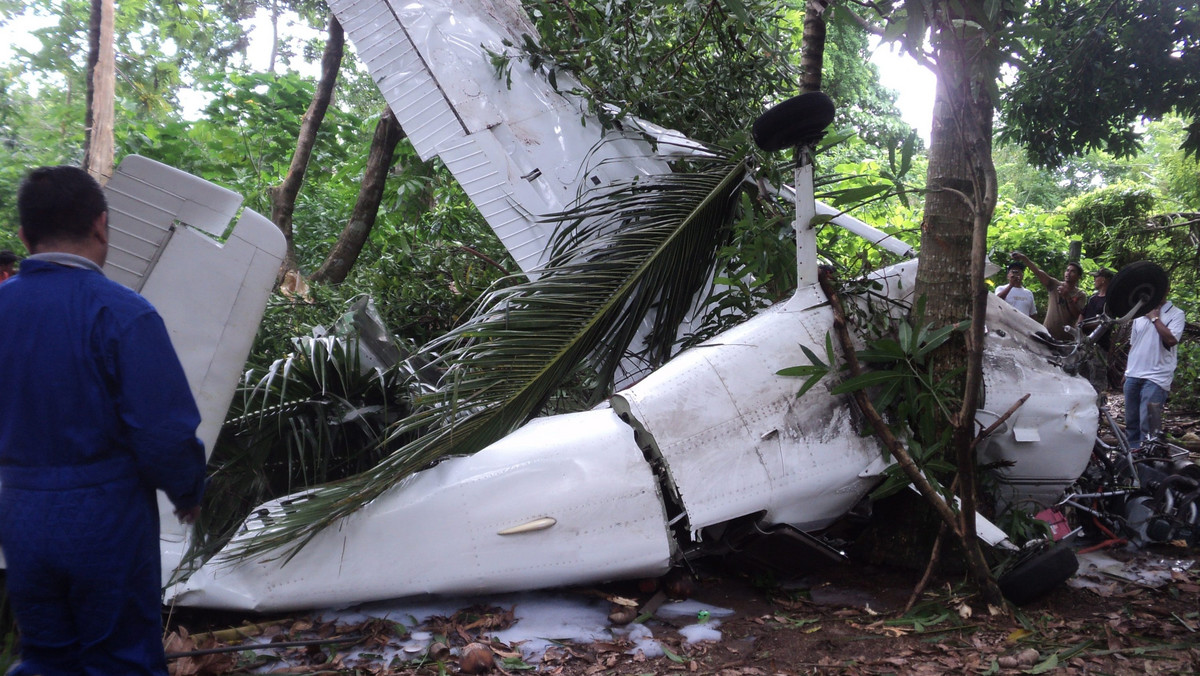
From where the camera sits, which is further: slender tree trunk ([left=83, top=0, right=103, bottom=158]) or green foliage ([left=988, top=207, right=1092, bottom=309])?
green foliage ([left=988, top=207, right=1092, bottom=309])

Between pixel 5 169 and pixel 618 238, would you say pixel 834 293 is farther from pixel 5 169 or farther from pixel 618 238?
pixel 5 169

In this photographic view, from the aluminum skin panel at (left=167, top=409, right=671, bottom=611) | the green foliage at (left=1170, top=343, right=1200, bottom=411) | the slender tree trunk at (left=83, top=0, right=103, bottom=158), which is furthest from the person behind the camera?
the green foliage at (left=1170, top=343, right=1200, bottom=411)

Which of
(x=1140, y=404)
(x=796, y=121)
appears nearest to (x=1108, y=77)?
(x=1140, y=404)

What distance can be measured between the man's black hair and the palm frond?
1393 millimetres

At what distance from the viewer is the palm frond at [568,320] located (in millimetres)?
3188

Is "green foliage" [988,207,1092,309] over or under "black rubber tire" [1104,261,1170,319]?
over

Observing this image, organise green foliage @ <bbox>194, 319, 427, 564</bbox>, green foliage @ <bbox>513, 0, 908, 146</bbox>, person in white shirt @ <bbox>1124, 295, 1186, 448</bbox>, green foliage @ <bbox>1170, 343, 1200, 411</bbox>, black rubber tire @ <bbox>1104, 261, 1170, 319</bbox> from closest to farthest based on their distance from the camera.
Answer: green foliage @ <bbox>194, 319, 427, 564</bbox>
black rubber tire @ <bbox>1104, 261, 1170, 319</bbox>
green foliage @ <bbox>513, 0, 908, 146</bbox>
person in white shirt @ <bbox>1124, 295, 1186, 448</bbox>
green foliage @ <bbox>1170, 343, 1200, 411</bbox>

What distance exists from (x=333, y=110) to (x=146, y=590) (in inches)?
316

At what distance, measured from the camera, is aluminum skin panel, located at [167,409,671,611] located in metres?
3.13

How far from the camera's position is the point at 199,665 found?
2.80 m

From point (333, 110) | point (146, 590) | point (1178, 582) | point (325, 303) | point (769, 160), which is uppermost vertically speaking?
point (333, 110)

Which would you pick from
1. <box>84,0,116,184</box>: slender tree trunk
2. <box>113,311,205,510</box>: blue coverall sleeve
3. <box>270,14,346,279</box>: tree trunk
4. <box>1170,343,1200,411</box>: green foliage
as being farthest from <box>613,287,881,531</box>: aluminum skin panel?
<box>84,0,116,184</box>: slender tree trunk

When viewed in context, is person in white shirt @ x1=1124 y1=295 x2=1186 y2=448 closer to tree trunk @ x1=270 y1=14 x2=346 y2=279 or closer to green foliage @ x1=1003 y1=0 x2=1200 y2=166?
green foliage @ x1=1003 y1=0 x2=1200 y2=166

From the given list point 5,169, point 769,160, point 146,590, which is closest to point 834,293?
point 769,160
